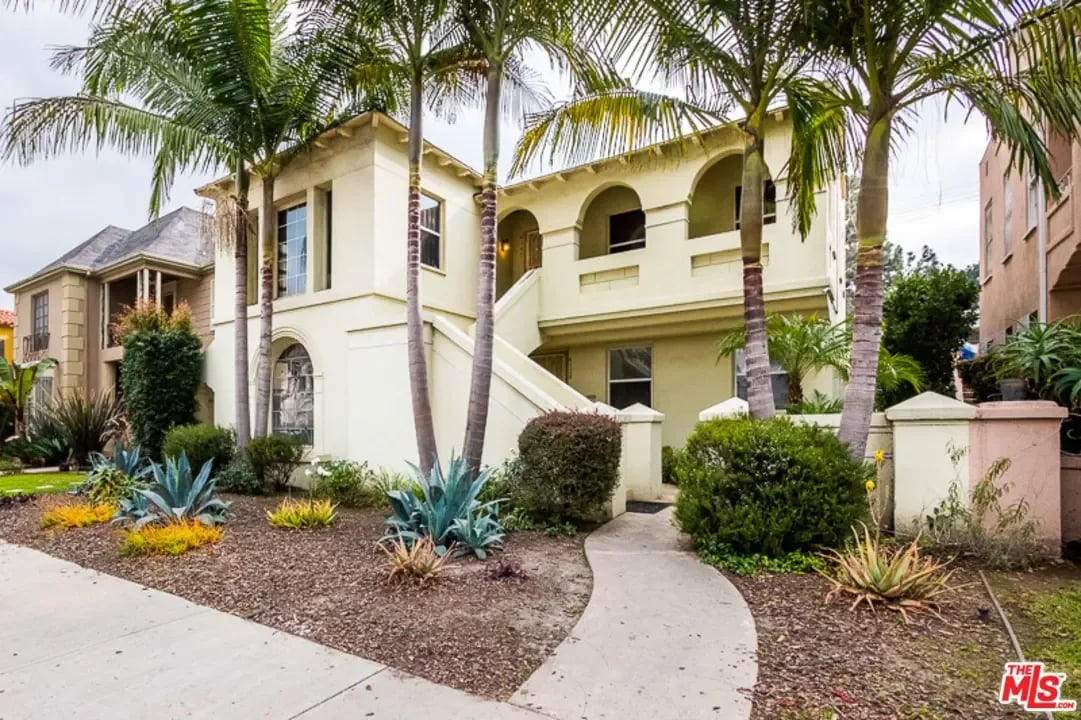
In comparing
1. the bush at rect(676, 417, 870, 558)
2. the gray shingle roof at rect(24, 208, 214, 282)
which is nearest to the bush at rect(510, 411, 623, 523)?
the bush at rect(676, 417, 870, 558)

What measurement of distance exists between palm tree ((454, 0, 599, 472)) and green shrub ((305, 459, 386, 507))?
8.04ft

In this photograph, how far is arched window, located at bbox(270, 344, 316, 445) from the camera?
12.3 meters

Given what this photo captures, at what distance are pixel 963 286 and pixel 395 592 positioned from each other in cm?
1476

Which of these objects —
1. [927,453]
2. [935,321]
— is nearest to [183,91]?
[927,453]

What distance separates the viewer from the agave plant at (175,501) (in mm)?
6695

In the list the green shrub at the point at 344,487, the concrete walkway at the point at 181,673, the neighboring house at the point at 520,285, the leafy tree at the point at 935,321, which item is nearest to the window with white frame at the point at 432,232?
the neighboring house at the point at 520,285

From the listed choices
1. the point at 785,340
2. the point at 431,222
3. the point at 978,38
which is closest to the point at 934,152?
the point at 978,38

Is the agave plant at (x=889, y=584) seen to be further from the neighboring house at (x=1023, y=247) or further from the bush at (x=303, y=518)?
the bush at (x=303, y=518)

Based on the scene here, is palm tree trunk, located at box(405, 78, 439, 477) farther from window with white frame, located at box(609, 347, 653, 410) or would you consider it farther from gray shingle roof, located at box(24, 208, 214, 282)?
gray shingle roof, located at box(24, 208, 214, 282)

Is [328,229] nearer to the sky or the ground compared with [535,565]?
nearer to the sky

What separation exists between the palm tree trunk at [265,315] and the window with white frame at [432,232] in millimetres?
3064

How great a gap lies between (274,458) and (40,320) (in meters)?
Result: 15.6

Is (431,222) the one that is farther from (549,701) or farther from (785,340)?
(549,701)

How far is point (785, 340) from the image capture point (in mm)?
9250
